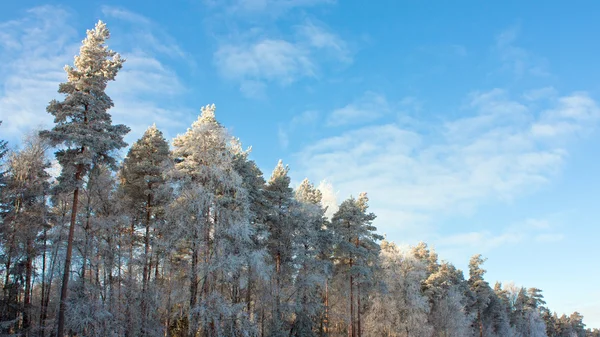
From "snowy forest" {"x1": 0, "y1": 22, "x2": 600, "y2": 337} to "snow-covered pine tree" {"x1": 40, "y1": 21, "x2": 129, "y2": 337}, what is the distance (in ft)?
0.22

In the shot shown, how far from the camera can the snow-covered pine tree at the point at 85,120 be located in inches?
957

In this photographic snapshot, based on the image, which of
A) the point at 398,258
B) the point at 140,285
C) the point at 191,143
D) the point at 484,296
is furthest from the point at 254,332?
the point at 484,296

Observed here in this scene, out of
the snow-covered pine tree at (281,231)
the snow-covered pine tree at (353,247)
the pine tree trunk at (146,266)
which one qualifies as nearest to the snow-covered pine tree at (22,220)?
the pine tree trunk at (146,266)

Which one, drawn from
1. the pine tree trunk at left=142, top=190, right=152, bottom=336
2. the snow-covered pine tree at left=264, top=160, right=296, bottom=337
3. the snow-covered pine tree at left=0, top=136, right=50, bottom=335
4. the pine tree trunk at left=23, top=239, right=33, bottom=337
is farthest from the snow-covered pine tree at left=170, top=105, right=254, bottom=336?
the pine tree trunk at left=23, top=239, right=33, bottom=337

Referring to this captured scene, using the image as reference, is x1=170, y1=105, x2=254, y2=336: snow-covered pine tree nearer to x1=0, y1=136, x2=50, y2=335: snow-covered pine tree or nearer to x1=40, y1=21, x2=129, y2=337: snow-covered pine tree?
x1=40, y1=21, x2=129, y2=337: snow-covered pine tree

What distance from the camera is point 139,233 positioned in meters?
33.2

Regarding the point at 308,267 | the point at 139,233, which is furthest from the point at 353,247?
the point at 139,233

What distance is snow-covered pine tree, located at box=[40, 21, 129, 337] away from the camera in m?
24.3

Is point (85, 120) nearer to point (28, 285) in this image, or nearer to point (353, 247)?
point (28, 285)

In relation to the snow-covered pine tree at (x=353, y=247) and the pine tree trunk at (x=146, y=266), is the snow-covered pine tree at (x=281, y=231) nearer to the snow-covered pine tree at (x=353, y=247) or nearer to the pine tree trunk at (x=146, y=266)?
the snow-covered pine tree at (x=353, y=247)

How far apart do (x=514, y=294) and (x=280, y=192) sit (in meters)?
86.7

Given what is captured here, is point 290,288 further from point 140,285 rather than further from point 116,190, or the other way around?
point 116,190

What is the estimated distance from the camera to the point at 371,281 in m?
43.8

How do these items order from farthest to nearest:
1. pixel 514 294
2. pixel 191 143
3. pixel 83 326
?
pixel 514 294
pixel 191 143
pixel 83 326
